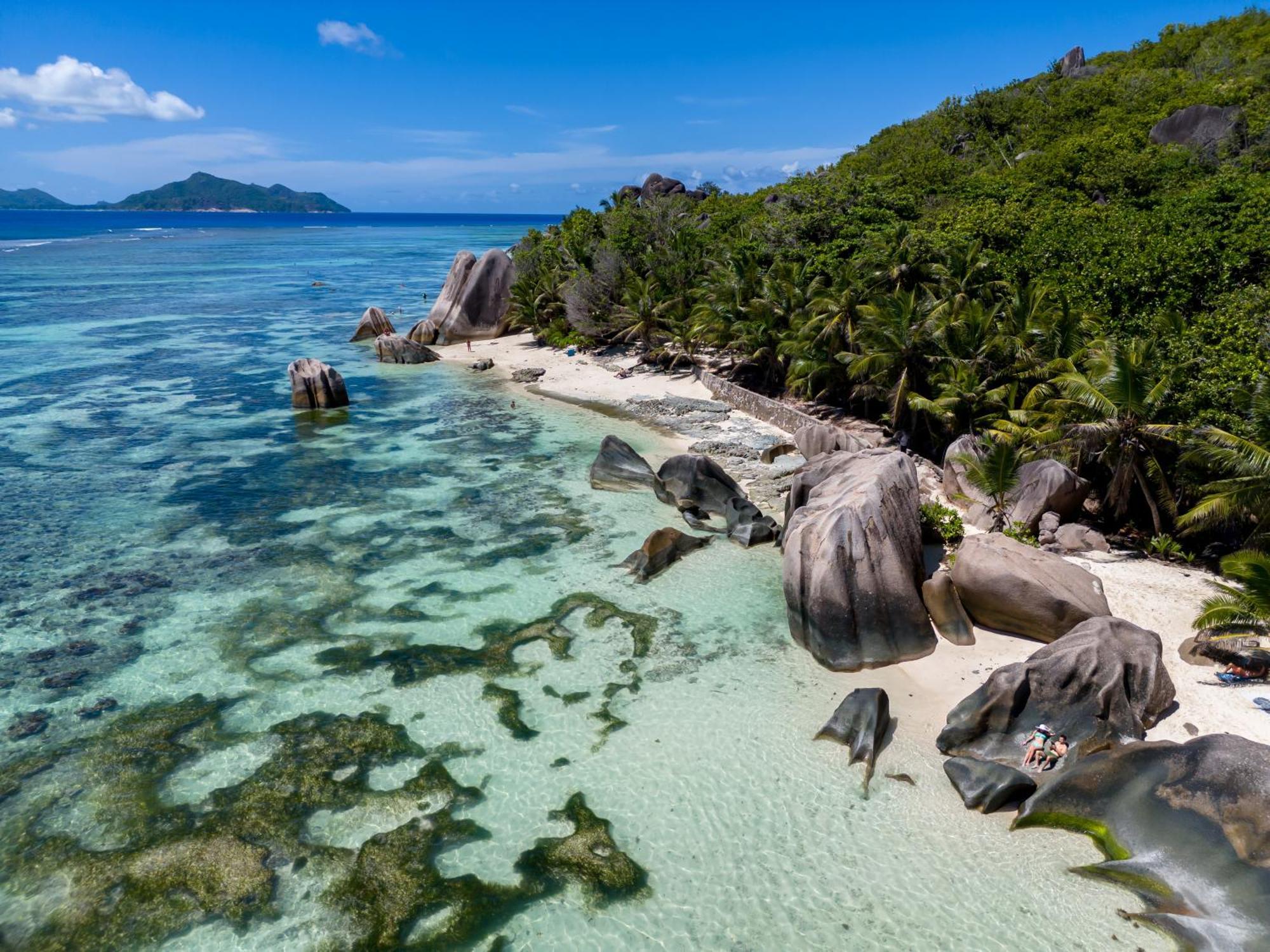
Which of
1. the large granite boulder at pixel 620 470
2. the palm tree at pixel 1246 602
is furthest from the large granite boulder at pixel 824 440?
the palm tree at pixel 1246 602

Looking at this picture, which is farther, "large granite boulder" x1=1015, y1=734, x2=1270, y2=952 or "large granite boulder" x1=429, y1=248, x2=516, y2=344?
"large granite boulder" x1=429, y1=248, x2=516, y2=344

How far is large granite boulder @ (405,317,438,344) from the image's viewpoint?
51062 mm

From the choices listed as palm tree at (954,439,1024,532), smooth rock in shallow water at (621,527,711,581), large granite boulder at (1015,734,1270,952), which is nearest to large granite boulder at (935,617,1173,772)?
large granite boulder at (1015,734,1270,952)

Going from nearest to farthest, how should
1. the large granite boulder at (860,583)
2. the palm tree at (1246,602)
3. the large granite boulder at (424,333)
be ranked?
1. the palm tree at (1246,602)
2. the large granite boulder at (860,583)
3. the large granite boulder at (424,333)

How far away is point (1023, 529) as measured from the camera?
1920 cm

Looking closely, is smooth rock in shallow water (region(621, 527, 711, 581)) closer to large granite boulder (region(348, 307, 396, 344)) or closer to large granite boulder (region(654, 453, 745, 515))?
large granite boulder (region(654, 453, 745, 515))

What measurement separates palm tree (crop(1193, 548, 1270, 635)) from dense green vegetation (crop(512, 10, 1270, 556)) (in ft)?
8.14

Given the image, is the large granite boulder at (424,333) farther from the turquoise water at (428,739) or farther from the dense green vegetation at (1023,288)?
the turquoise water at (428,739)

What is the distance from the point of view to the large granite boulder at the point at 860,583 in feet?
51.2

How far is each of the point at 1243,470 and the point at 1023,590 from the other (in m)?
4.65

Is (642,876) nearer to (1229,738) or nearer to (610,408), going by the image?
(1229,738)

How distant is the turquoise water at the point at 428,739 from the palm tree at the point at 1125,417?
8394 mm

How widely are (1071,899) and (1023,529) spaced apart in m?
10.6

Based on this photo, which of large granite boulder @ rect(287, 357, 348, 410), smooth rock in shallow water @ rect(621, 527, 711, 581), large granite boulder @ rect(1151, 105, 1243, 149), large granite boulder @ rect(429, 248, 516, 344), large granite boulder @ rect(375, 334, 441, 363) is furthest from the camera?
large granite boulder @ rect(429, 248, 516, 344)
